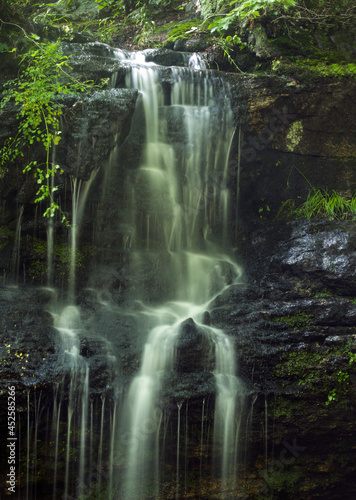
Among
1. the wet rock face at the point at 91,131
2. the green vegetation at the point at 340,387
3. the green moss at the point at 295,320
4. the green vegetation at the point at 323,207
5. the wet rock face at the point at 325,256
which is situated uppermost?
the wet rock face at the point at 91,131

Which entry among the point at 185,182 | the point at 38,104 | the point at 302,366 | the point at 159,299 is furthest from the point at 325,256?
the point at 38,104

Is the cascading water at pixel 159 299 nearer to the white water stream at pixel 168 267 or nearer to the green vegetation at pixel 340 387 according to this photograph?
the white water stream at pixel 168 267

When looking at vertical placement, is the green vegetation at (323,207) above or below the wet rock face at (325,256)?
above

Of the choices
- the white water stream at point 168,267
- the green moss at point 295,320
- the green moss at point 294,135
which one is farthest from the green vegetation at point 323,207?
the green moss at point 295,320

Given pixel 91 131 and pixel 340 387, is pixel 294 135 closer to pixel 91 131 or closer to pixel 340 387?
pixel 91 131

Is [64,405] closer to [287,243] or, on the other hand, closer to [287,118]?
[287,243]

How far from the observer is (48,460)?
3938 mm

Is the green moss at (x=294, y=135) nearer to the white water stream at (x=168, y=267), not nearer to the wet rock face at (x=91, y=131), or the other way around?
the white water stream at (x=168, y=267)

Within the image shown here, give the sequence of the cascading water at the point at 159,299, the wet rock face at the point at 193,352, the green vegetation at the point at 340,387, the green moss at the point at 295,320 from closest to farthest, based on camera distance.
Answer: the cascading water at the point at 159,299 → the green vegetation at the point at 340,387 → the wet rock face at the point at 193,352 → the green moss at the point at 295,320

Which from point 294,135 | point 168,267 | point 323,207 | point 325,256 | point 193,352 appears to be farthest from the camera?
point 294,135

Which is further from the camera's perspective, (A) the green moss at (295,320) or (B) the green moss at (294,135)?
(B) the green moss at (294,135)

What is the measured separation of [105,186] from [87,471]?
406 centimetres

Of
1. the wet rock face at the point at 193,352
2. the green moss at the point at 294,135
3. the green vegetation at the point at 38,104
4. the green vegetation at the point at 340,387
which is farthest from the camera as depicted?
the green moss at the point at 294,135

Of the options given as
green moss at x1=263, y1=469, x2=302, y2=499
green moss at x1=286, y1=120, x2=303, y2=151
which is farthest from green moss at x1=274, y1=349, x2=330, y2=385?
green moss at x1=286, y1=120, x2=303, y2=151
